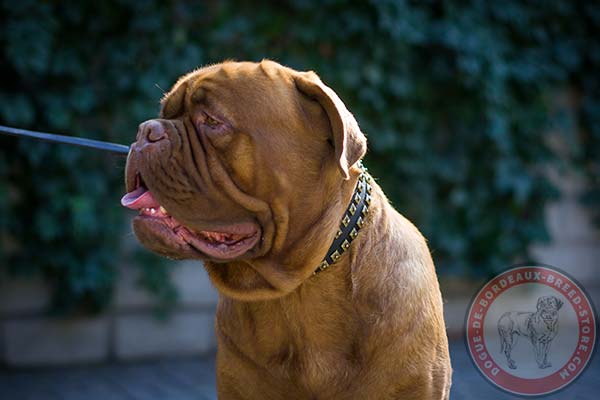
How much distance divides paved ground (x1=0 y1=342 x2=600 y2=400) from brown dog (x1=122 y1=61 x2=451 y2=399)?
2.05m

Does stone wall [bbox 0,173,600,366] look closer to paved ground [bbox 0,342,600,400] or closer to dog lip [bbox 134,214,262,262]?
paved ground [bbox 0,342,600,400]

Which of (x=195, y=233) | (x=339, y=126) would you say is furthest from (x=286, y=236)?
(x=339, y=126)

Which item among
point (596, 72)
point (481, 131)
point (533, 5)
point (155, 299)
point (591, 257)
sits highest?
point (533, 5)

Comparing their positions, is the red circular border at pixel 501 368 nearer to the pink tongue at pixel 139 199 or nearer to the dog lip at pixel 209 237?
the dog lip at pixel 209 237

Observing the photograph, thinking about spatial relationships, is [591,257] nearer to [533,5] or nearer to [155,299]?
[533,5]

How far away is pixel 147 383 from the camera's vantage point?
466cm

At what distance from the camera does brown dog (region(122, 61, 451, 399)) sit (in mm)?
2291

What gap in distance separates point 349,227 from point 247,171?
390 millimetres

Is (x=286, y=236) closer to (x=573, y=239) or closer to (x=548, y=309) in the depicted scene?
(x=548, y=309)

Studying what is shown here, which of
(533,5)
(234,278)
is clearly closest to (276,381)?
(234,278)

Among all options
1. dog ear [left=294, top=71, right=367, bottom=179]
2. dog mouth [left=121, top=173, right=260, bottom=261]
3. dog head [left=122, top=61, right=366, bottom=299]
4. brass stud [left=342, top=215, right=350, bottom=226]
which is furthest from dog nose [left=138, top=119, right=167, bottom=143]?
brass stud [left=342, top=215, right=350, bottom=226]

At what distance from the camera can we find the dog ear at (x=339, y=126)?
2.22 metres

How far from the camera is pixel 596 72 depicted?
6.17 meters

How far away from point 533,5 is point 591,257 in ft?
6.90
